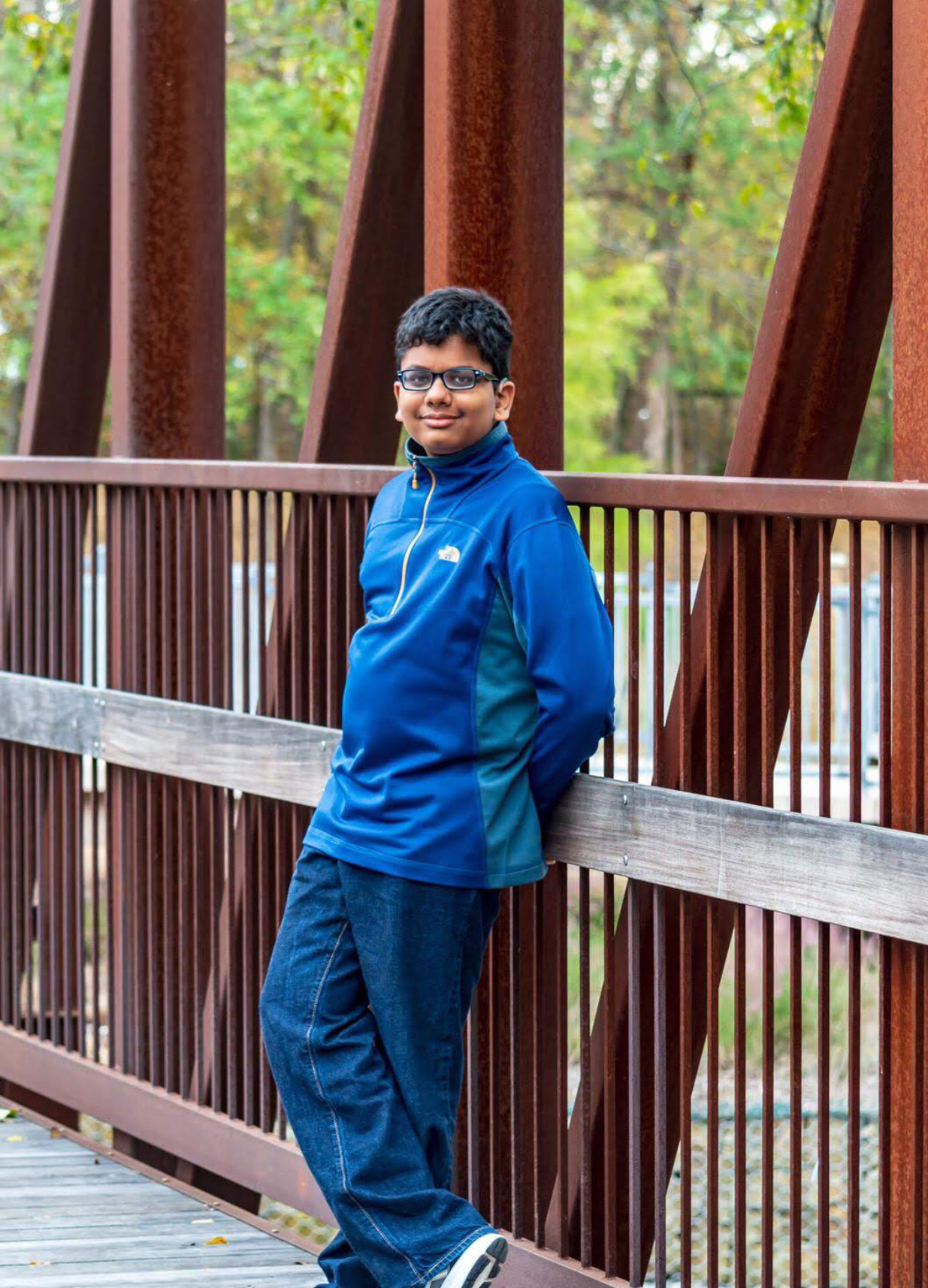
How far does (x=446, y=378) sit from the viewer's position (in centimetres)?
328

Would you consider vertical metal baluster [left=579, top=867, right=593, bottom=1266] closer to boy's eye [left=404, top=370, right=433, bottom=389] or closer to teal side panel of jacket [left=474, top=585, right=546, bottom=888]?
teal side panel of jacket [left=474, top=585, right=546, bottom=888]

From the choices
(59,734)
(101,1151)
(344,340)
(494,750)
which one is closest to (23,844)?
(59,734)

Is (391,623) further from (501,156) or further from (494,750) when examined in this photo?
(501,156)

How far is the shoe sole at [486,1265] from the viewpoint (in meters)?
3.26

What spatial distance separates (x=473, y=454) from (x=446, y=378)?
130 millimetres

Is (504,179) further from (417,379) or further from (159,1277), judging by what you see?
(159,1277)

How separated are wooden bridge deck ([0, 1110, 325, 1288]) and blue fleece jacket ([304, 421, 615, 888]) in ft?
4.08

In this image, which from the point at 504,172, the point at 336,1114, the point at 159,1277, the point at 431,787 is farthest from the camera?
the point at 159,1277

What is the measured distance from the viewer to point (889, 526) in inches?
119

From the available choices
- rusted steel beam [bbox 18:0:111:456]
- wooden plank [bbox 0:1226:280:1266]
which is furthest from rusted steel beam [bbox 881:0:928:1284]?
rusted steel beam [bbox 18:0:111:456]

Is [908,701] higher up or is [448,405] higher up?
[448,405]

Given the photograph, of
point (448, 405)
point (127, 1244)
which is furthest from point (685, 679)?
point (127, 1244)

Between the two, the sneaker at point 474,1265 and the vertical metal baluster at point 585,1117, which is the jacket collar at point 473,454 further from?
the sneaker at point 474,1265

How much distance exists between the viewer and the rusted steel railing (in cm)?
311
